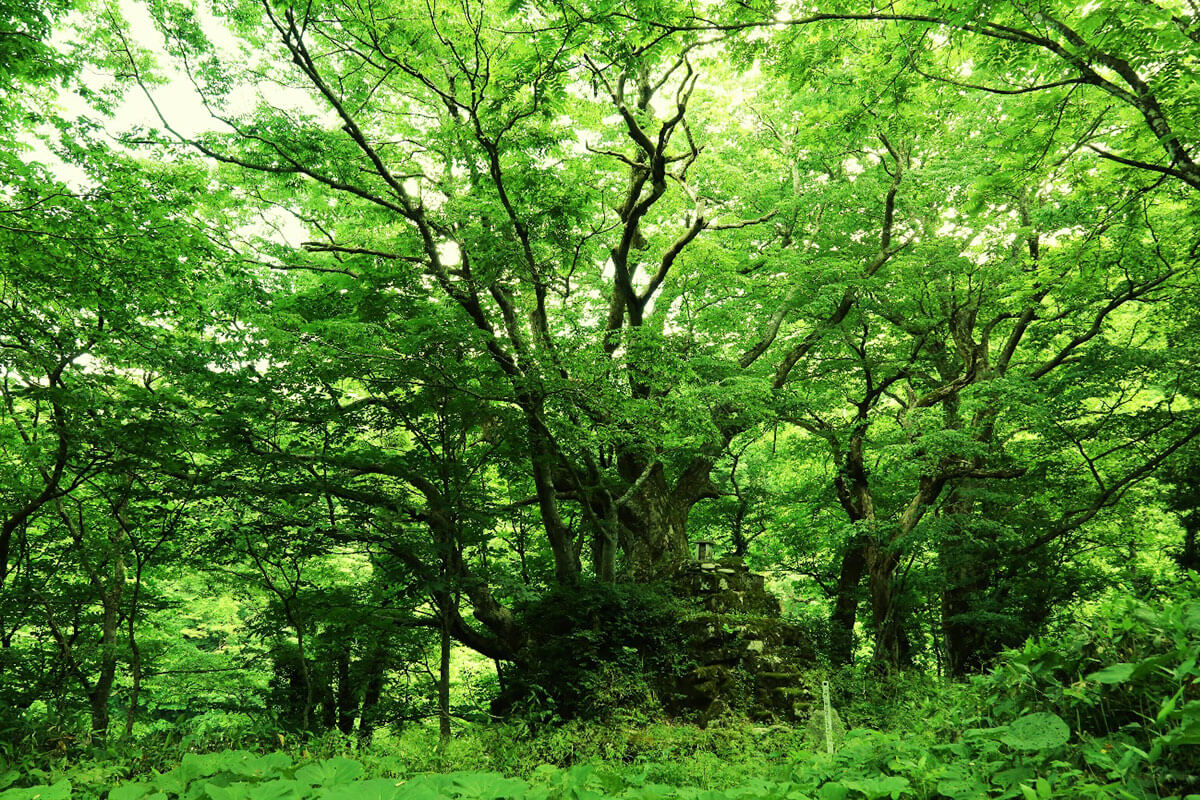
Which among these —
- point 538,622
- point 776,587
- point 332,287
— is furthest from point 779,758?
point 776,587

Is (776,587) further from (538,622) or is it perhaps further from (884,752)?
(884,752)

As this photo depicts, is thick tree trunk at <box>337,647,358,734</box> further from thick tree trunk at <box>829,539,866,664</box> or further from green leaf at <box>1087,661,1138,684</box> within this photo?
green leaf at <box>1087,661,1138,684</box>

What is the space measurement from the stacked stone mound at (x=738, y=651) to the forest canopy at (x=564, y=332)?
108mm

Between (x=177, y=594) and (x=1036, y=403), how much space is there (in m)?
18.4

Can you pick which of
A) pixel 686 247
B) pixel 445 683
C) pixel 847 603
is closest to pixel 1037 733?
pixel 445 683

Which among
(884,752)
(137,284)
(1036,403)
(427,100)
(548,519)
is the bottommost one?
(884,752)

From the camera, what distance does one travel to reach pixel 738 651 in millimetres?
8320

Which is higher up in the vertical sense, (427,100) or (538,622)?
(427,100)

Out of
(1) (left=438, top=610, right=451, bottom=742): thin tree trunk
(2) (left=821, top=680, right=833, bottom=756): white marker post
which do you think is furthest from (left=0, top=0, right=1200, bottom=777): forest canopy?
(2) (left=821, top=680, right=833, bottom=756): white marker post

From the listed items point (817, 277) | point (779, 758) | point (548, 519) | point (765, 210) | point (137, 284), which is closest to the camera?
point (779, 758)

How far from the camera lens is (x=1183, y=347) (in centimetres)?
778

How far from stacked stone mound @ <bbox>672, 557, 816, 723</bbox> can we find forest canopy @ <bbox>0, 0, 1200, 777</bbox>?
0.36 feet

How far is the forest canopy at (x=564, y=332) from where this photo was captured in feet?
17.6

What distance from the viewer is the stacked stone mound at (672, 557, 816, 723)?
7738mm
